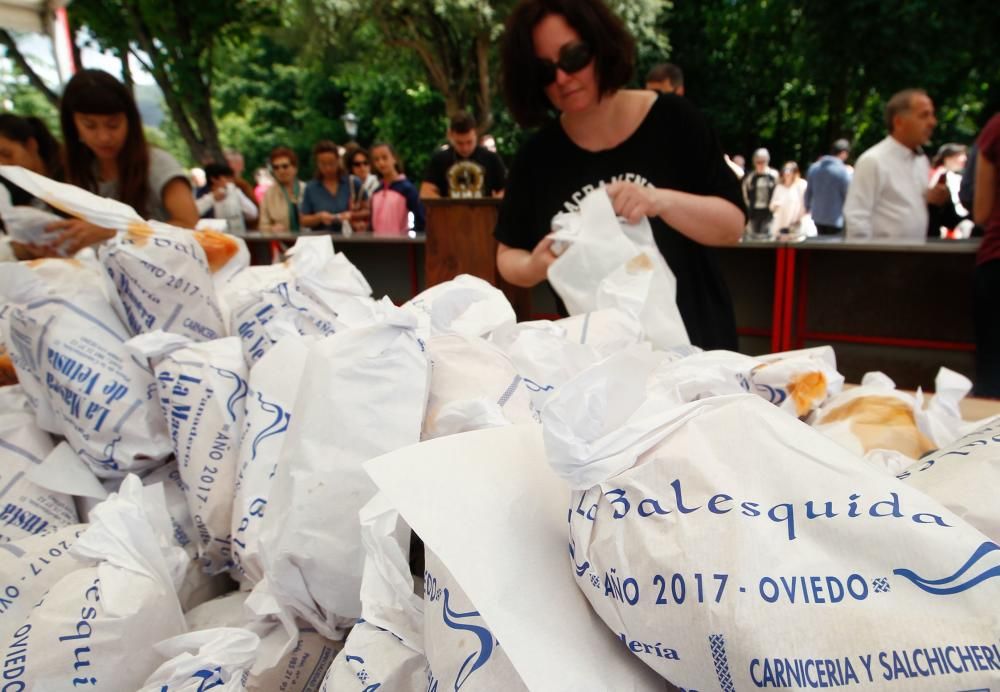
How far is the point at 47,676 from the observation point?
69cm

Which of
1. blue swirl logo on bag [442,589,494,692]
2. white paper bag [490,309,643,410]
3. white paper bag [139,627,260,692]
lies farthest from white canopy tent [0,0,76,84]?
blue swirl logo on bag [442,589,494,692]

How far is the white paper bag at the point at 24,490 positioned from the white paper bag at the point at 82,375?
0.03m

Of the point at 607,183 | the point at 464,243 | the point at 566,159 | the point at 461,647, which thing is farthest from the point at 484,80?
the point at 461,647

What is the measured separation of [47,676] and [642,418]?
2.15 feet

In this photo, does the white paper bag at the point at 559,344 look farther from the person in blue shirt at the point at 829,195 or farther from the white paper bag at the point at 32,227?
the person in blue shirt at the point at 829,195

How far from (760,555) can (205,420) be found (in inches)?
32.4

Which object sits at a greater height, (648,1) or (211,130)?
(648,1)

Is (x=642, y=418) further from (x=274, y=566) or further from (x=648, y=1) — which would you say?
→ (x=648, y=1)

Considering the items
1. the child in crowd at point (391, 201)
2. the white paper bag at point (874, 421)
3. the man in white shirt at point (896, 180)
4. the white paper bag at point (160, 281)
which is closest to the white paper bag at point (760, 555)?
A: the white paper bag at point (874, 421)

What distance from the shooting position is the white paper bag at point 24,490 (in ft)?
3.21

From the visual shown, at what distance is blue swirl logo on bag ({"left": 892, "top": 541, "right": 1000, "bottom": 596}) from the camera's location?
0.45m

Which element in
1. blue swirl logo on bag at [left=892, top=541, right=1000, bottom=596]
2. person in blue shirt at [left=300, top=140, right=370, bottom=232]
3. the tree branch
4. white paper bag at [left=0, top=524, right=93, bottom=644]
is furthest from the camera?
the tree branch

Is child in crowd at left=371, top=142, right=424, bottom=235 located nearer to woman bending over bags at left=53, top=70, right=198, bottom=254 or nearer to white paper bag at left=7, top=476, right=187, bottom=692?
woman bending over bags at left=53, top=70, right=198, bottom=254

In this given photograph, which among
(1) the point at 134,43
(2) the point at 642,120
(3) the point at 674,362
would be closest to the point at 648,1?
(1) the point at 134,43
